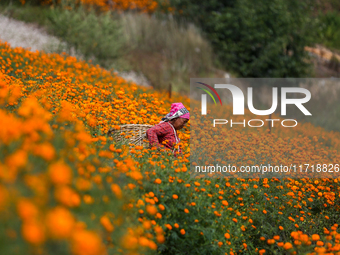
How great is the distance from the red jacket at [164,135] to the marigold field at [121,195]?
7.3 inches

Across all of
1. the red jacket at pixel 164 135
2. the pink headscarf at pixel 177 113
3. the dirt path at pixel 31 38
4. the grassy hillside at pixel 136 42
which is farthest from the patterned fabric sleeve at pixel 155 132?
the grassy hillside at pixel 136 42

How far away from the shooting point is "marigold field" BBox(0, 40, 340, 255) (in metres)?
1.22

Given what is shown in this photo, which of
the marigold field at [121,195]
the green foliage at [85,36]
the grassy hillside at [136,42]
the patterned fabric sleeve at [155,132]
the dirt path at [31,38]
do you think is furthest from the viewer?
the grassy hillside at [136,42]

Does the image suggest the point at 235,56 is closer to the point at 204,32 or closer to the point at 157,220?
the point at 204,32

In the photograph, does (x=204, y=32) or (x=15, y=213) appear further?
(x=204, y=32)

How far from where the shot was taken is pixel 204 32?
52.9 feet

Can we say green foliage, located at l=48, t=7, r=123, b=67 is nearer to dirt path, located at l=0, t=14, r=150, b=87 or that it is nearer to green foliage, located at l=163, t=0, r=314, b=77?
dirt path, located at l=0, t=14, r=150, b=87

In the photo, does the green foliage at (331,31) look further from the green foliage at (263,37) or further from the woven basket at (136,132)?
the woven basket at (136,132)

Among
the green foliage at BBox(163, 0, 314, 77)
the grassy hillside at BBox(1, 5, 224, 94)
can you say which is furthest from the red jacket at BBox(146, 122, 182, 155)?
the green foliage at BBox(163, 0, 314, 77)

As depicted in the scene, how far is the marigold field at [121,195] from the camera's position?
1.22 m

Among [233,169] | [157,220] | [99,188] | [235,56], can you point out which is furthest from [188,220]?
[235,56]

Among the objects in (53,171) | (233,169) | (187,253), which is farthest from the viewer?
(233,169)

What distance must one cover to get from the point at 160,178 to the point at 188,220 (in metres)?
0.42

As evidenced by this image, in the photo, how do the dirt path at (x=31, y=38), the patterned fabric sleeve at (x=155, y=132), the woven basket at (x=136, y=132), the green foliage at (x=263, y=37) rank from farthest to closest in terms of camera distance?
the green foliage at (x=263, y=37)
the dirt path at (x=31, y=38)
the woven basket at (x=136, y=132)
the patterned fabric sleeve at (x=155, y=132)
